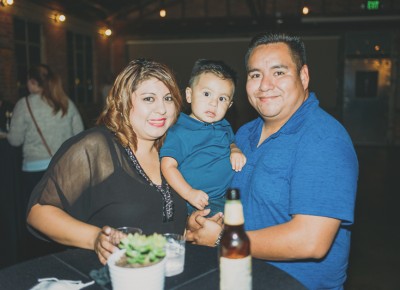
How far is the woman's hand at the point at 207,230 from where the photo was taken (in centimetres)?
165

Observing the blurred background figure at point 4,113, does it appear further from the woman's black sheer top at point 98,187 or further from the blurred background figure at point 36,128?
the woman's black sheer top at point 98,187

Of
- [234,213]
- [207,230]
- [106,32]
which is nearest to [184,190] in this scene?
[207,230]

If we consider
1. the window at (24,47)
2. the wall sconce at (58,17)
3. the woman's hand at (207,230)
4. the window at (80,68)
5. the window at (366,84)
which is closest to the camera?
the woman's hand at (207,230)

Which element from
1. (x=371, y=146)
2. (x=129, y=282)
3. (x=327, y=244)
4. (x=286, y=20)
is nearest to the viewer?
(x=129, y=282)

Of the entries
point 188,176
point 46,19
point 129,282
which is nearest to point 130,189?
point 188,176

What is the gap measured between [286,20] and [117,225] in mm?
9188

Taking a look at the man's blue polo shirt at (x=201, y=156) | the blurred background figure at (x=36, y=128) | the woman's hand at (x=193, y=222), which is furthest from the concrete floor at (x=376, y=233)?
the blurred background figure at (x=36, y=128)

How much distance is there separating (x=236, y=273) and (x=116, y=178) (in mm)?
792

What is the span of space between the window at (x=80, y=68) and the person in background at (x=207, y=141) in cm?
795

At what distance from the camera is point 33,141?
3.79 meters

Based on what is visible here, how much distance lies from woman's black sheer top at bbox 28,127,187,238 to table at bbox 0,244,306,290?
8.2 inches

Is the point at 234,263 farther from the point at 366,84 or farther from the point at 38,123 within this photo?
the point at 366,84

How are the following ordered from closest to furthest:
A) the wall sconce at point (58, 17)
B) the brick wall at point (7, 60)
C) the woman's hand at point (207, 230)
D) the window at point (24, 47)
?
the woman's hand at point (207, 230), the brick wall at point (7, 60), the window at point (24, 47), the wall sconce at point (58, 17)

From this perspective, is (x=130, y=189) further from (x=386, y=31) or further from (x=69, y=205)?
(x=386, y=31)
